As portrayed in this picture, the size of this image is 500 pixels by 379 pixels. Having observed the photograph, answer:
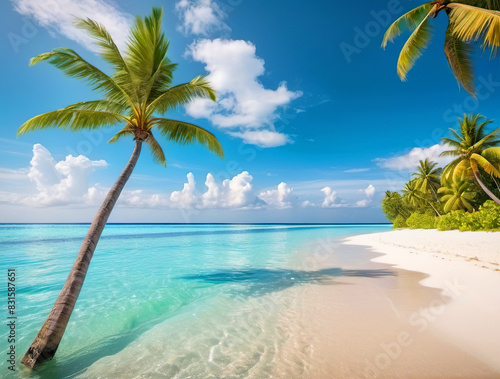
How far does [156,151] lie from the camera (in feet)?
28.3

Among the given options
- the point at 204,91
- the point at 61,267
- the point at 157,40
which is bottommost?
the point at 61,267

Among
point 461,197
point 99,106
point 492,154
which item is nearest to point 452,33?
point 99,106

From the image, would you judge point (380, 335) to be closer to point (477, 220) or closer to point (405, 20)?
point (405, 20)

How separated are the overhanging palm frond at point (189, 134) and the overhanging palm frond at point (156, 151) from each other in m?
0.63

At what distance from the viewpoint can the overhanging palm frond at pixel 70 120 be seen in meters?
5.60

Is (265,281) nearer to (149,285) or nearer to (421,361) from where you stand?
(149,285)

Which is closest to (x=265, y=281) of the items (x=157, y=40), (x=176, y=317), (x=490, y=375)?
(x=176, y=317)

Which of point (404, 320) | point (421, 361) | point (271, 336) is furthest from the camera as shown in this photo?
point (404, 320)

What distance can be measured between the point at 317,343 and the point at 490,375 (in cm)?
196

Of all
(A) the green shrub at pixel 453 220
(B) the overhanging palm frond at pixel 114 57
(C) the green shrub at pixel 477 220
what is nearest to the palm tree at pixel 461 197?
(A) the green shrub at pixel 453 220

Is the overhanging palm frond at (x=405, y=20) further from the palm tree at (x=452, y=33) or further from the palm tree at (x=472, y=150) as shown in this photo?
the palm tree at (x=472, y=150)

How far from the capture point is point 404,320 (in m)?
4.32

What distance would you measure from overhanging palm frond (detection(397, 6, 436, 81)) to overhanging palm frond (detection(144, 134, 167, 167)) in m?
9.53

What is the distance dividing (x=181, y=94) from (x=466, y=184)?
34165mm
